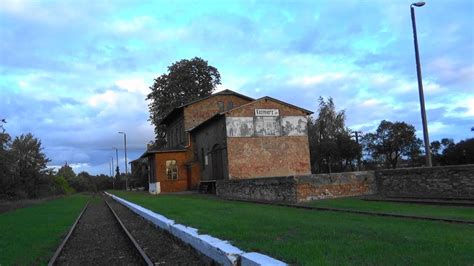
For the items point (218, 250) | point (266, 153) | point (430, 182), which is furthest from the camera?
point (266, 153)

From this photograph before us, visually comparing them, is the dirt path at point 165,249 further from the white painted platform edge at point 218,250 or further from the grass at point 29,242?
the grass at point 29,242

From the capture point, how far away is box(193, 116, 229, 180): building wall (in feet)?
137

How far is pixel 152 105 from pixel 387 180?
57200 mm

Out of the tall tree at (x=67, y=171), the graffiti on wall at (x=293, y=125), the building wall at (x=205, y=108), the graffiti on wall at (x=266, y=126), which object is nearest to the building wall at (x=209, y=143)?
the graffiti on wall at (x=266, y=126)

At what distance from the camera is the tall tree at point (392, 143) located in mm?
81500

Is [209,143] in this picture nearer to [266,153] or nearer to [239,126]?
[239,126]

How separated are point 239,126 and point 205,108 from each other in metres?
14.8

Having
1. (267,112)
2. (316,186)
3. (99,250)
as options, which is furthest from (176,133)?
(99,250)

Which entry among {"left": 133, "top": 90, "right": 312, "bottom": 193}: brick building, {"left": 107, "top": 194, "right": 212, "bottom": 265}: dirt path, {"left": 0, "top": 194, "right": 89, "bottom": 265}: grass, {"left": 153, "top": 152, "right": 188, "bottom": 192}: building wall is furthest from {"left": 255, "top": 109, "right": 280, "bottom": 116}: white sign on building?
{"left": 107, "top": 194, "right": 212, "bottom": 265}: dirt path

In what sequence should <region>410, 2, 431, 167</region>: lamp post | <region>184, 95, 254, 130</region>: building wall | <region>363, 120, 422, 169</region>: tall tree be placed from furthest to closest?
<region>363, 120, 422, 169</region>: tall tree < <region>184, 95, 254, 130</region>: building wall < <region>410, 2, 431, 167</region>: lamp post

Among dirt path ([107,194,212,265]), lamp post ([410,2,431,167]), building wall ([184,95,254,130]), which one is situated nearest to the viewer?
dirt path ([107,194,212,265])

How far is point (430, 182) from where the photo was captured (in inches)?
771

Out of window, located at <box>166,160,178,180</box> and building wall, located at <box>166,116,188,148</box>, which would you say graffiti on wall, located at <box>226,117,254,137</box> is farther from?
building wall, located at <box>166,116,188,148</box>

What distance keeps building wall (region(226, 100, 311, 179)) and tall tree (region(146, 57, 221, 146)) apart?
32843mm
